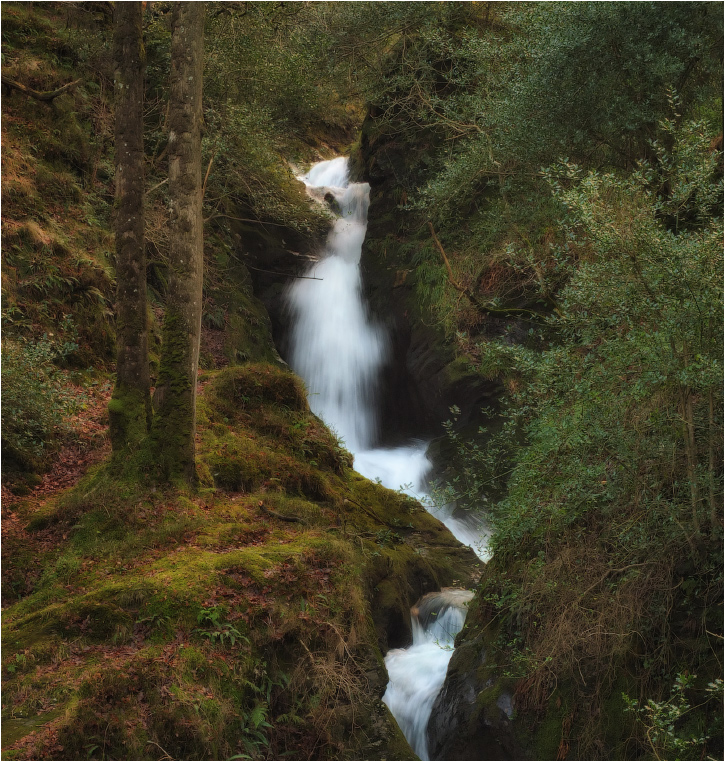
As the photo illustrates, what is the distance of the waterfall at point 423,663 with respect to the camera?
28.6 feet

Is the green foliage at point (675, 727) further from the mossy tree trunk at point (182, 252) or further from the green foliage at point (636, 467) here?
the mossy tree trunk at point (182, 252)

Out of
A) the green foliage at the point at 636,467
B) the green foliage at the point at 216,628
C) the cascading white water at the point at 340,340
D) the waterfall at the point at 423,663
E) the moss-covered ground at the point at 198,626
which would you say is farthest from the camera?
the cascading white water at the point at 340,340

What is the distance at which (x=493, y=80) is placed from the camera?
14344 mm

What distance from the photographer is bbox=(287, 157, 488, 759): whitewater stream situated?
1611cm

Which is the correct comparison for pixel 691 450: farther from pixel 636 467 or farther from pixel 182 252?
pixel 182 252

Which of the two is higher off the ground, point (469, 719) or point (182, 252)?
point (182, 252)

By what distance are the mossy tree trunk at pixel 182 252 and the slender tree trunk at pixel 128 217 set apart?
418 mm

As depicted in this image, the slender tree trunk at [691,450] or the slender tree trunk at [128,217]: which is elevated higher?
the slender tree trunk at [128,217]

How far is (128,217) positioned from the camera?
8.42 metres

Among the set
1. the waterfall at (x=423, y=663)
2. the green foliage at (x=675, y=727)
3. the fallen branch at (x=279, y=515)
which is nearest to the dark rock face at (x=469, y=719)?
the waterfall at (x=423, y=663)

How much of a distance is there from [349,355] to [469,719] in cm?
1281

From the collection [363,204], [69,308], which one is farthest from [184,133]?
[363,204]

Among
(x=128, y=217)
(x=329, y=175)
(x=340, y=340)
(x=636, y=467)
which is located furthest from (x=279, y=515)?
(x=329, y=175)

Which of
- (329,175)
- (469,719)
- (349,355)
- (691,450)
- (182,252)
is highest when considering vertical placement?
(329,175)
